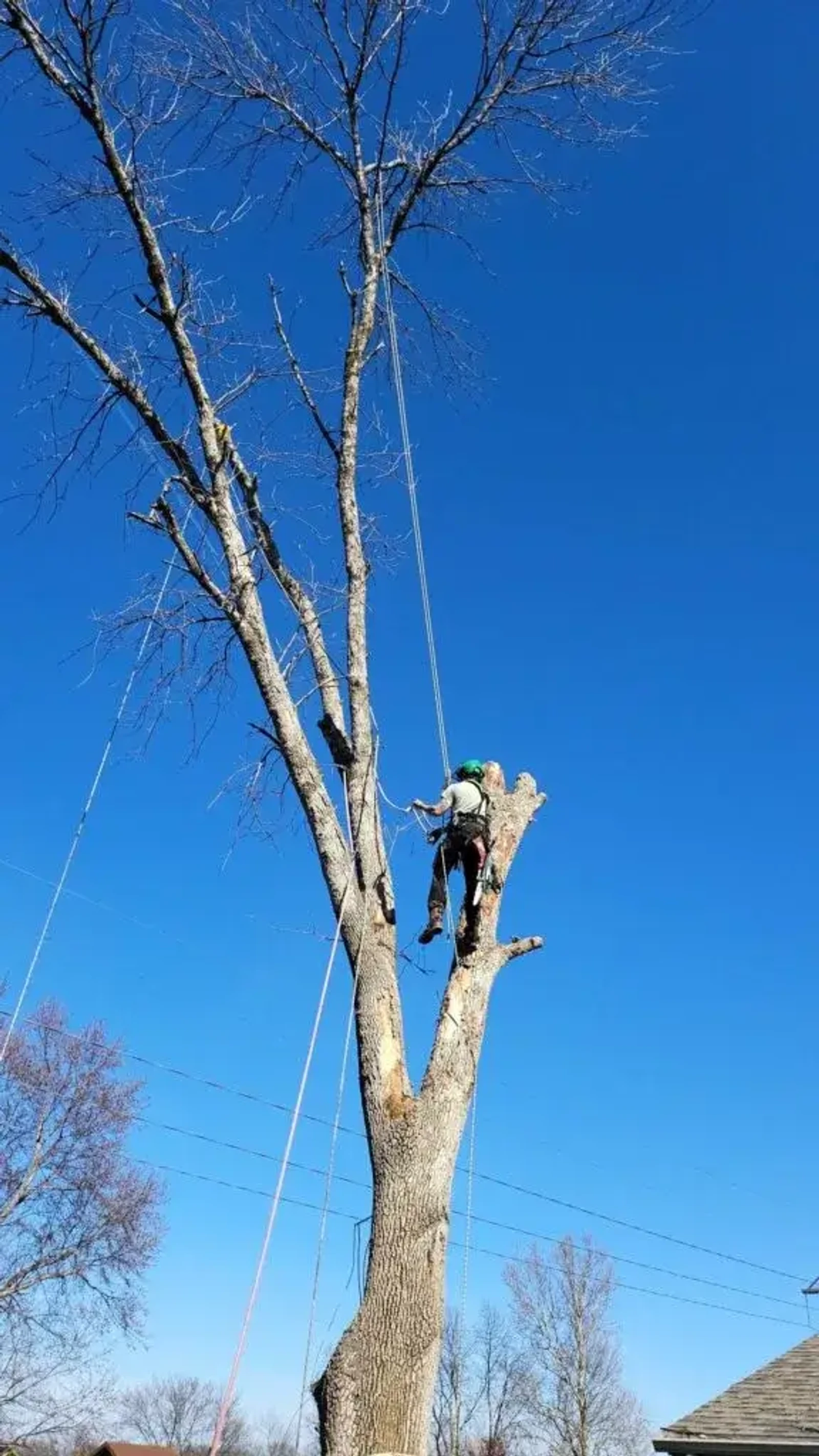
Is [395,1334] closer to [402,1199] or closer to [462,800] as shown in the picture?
[402,1199]

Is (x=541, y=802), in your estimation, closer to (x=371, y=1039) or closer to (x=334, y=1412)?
(x=371, y=1039)

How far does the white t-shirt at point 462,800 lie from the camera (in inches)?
203

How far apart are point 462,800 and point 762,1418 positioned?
1022cm

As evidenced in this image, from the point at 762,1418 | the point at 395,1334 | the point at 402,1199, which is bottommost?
the point at 395,1334

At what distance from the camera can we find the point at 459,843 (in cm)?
501

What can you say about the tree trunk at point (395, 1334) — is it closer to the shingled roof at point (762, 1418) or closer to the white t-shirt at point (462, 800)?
the white t-shirt at point (462, 800)

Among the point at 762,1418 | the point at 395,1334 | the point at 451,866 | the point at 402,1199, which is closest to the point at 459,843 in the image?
the point at 451,866

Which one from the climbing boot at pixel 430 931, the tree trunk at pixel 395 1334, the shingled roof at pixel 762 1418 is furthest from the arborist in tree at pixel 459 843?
the shingled roof at pixel 762 1418

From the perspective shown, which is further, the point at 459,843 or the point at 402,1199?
the point at 459,843

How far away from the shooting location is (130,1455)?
34188 mm

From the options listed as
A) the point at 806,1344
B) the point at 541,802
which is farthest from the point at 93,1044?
the point at 541,802

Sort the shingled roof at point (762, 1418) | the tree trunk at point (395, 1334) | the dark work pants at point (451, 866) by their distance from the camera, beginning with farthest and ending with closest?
the shingled roof at point (762, 1418) → the dark work pants at point (451, 866) → the tree trunk at point (395, 1334)

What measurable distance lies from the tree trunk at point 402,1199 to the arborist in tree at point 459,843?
227mm

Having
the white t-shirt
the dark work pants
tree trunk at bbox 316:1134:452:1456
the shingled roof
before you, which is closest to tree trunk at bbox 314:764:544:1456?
tree trunk at bbox 316:1134:452:1456
